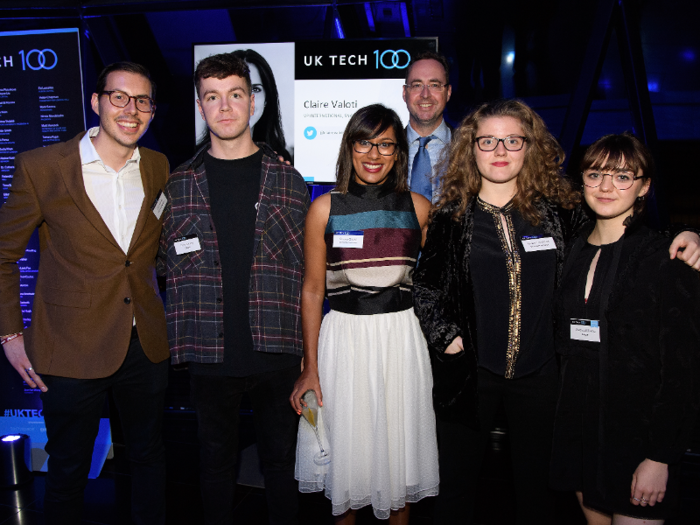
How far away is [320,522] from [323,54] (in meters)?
2.80

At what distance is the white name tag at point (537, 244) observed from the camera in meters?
1.84

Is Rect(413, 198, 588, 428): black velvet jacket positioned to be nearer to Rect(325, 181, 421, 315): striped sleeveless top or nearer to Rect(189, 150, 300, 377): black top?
Rect(325, 181, 421, 315): striped sleeveless top

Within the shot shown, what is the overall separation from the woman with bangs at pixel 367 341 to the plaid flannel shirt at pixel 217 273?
0.09 m

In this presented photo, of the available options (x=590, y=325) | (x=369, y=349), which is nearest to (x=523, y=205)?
(x=590, y=325)

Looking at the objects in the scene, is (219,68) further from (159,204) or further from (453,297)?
(453,297)

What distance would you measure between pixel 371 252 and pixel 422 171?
0.90 metres

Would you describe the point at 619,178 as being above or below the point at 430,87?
below

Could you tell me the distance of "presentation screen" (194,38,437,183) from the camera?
10.4ft

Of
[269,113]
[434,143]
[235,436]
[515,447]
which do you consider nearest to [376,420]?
[515,447]

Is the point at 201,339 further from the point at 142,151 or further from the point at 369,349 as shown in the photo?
the point at 142,151

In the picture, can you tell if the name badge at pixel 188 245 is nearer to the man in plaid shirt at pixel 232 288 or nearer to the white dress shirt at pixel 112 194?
the man in plaid shirt at pixel 232 288

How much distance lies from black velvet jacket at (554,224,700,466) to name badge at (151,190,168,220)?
1787mm

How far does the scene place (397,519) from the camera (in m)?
2.04

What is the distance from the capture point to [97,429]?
2131mm
